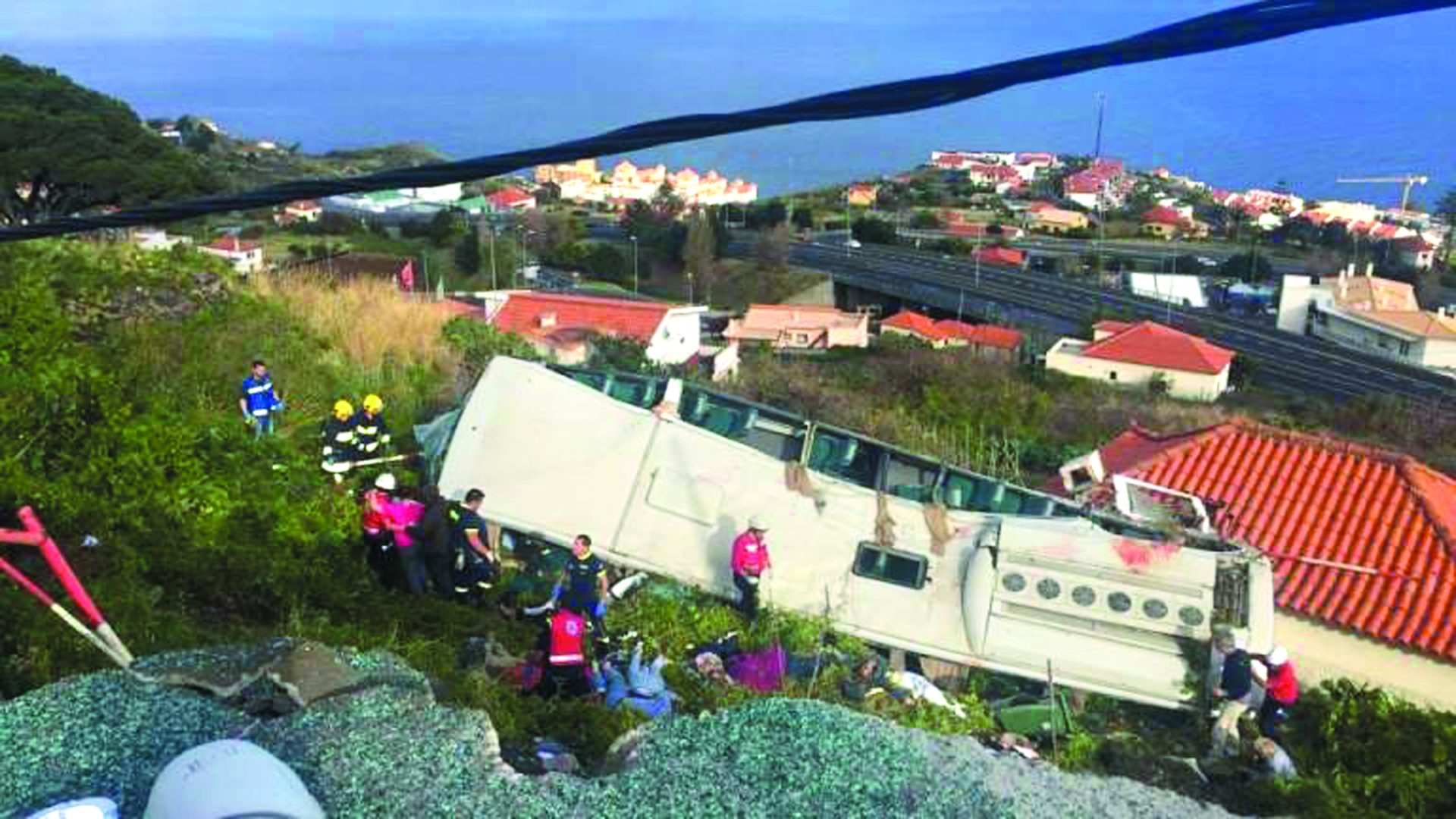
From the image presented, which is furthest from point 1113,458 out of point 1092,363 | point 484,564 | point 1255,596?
point 1092,363

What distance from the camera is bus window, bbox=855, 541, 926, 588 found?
870 cm

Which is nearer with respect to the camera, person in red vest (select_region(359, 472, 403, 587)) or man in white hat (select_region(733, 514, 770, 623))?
person in red vest (select_region(359, 472, 403, 587))

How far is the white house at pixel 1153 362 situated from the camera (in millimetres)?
40688

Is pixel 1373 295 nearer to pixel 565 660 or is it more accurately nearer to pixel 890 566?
pixel 890 566

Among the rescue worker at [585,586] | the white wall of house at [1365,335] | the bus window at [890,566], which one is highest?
the rescue worker at [585,586]

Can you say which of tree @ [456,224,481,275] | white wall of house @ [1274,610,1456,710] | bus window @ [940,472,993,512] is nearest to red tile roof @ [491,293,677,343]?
bus window @ [940,472,993,512]

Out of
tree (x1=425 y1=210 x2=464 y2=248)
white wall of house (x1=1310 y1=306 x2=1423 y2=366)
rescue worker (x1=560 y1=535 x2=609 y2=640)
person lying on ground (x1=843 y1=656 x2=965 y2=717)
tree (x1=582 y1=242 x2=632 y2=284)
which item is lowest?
white wall of house (x1=1310 y1=306 x2=1423 y2=366)

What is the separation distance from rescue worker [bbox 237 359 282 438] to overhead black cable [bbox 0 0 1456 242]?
297 inches

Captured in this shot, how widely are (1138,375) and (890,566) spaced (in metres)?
35.1

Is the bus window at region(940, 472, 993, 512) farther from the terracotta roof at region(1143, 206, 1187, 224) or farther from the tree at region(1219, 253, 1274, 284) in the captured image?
the terracotta roof at region(1143, 206, 1187, 224)

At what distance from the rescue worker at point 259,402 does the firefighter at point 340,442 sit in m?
0.67

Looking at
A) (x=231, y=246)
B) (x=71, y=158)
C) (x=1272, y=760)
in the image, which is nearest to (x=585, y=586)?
(x=1272, y=760)

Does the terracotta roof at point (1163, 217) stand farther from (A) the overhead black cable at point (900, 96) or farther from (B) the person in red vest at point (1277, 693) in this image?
(A) the overhead black cable at point (900, 96)

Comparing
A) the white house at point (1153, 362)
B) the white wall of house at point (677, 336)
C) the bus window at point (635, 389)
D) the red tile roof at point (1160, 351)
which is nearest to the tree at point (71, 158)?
the white wall of house at point (677, 336)
